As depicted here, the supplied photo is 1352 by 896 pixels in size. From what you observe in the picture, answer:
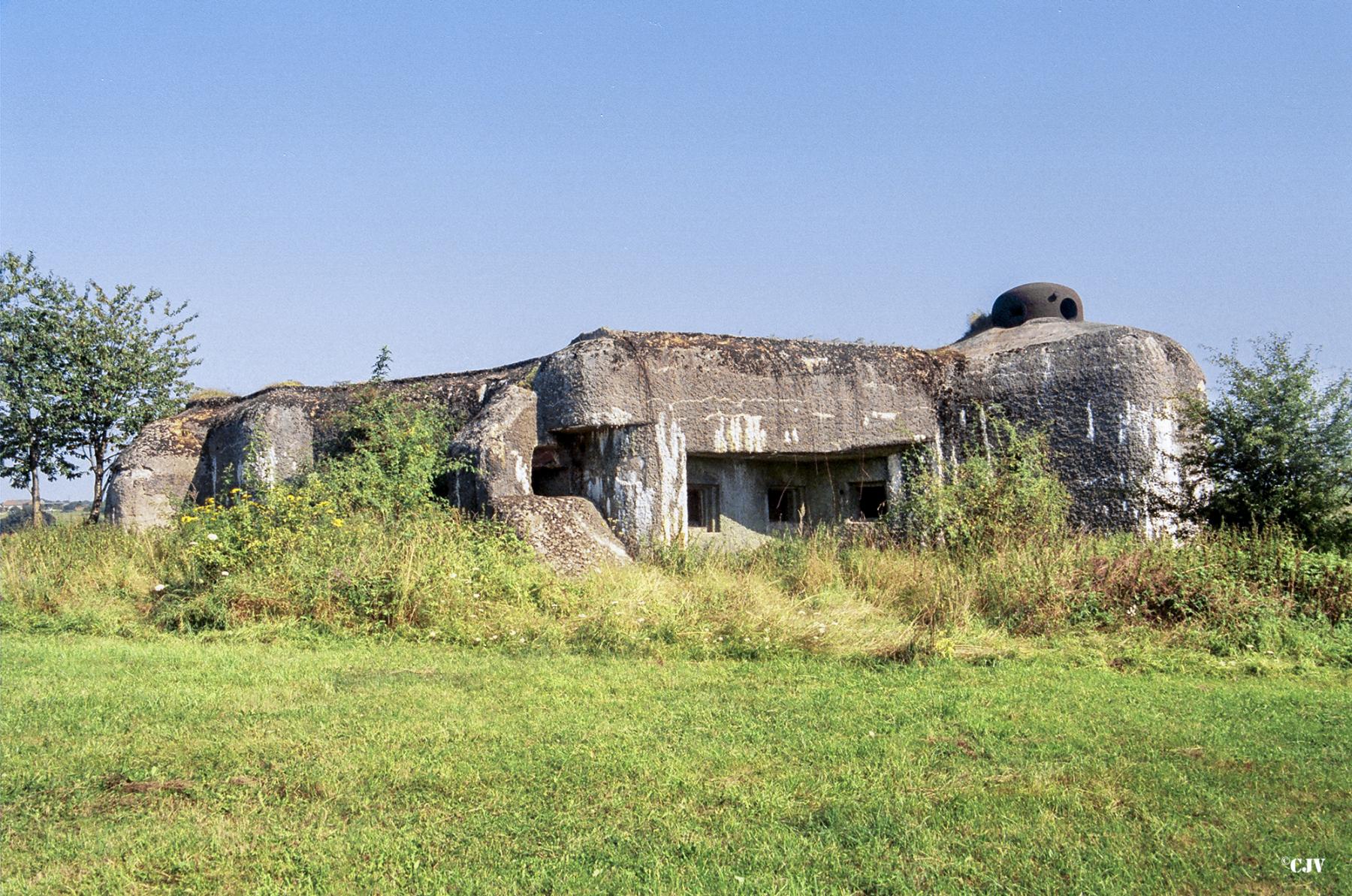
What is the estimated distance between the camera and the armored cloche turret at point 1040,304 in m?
14.6

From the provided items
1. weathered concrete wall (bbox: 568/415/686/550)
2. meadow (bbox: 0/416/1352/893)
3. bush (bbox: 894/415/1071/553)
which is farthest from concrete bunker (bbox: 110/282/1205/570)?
meadow (bbox: 0/416/1352/893)

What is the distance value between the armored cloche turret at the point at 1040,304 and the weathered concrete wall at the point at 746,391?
2441 mm

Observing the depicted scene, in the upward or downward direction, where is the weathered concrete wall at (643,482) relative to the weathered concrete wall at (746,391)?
downward

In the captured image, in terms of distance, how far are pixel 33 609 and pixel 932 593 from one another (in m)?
7.78

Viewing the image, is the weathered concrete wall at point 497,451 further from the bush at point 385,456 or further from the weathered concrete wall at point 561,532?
the weathered concrete wall at point 561,532

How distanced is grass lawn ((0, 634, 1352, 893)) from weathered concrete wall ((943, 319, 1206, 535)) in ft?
16.1

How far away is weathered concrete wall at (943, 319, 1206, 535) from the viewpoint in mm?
11367

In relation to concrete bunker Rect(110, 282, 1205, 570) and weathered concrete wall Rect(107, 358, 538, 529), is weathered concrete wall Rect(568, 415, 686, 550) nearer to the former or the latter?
concrete bunker Rect(110, 282, 1205, 570)

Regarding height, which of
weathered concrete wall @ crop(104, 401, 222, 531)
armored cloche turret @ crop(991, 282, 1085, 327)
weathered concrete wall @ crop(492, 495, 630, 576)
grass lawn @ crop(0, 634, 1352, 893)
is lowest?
grass lawn @ crop(0, 634, 1352, 893)

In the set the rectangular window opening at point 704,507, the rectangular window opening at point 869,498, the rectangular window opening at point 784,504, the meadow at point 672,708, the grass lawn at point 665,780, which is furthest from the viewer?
the rectangular window opening at point 784,504

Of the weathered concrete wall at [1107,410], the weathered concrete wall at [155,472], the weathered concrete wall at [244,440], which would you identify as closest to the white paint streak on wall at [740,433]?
the weathered concrete wall at [244,440]

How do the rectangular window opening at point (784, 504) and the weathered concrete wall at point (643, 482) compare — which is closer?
the weathered concrete wall at point (643, 482)

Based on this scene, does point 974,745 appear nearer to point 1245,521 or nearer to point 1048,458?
point 1245,521


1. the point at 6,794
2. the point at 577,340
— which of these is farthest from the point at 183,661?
the point at 577,340
